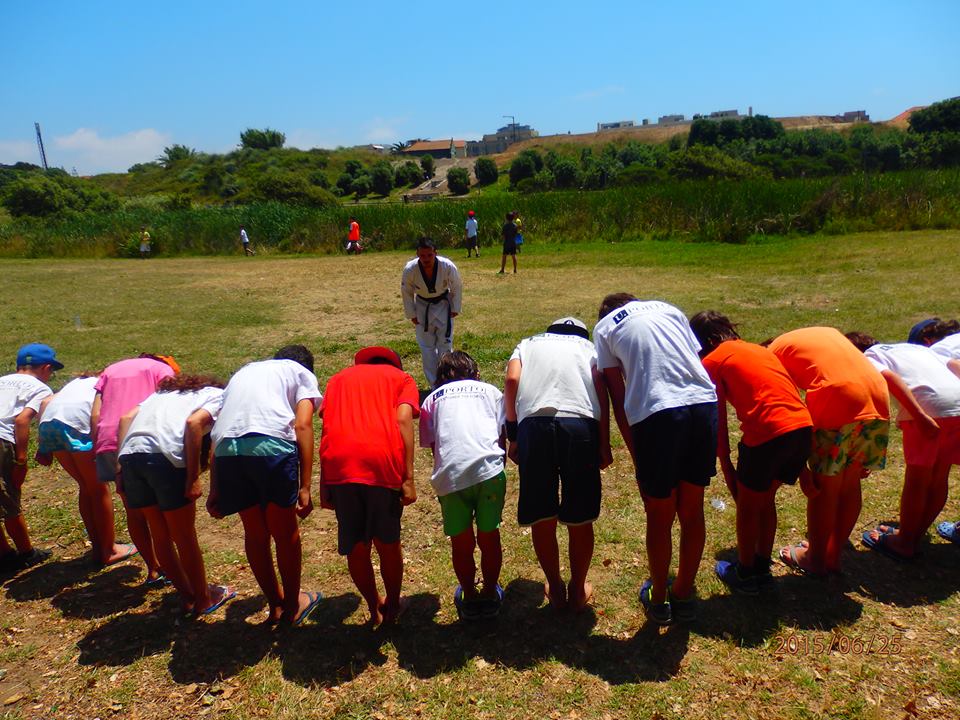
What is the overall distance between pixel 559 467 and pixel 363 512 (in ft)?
3.33

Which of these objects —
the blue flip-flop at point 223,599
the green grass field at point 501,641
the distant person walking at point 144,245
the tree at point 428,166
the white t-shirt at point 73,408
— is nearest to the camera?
the green grass field at point 501,641

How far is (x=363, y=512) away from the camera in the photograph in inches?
126

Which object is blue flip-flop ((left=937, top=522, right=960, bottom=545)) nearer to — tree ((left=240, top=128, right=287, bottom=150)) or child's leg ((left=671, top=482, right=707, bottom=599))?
child's leg ((left=671, top=482, right=707, bottom=599))

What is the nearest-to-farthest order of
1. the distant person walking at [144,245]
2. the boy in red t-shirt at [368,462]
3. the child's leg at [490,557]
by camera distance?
the boy in red t-shirt at [368,462] → the child's leg at [490,557] → the distant person walking at [144,245]

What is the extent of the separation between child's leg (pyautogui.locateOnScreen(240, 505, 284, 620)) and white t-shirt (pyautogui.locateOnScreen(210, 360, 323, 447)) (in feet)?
1.42

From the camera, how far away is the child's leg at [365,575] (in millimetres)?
3299

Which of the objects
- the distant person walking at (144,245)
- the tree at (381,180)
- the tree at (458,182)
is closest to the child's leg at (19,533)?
the distant person walking at (144,245)

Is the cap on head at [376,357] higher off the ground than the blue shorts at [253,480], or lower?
higher

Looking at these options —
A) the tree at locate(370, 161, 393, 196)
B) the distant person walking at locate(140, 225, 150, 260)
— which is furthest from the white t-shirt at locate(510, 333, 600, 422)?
the tree at locate(370, 161, 393, 196)

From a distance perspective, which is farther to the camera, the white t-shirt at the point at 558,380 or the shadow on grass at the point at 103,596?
the shadow on grass at the point at 103,596

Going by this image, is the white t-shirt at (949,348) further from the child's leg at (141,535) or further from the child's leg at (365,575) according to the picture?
the child's leg at (141,535)

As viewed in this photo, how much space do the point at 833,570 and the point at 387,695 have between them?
269 cm

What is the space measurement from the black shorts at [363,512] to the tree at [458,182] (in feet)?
237

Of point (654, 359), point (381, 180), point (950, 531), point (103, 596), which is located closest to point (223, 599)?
point (103, 596)
